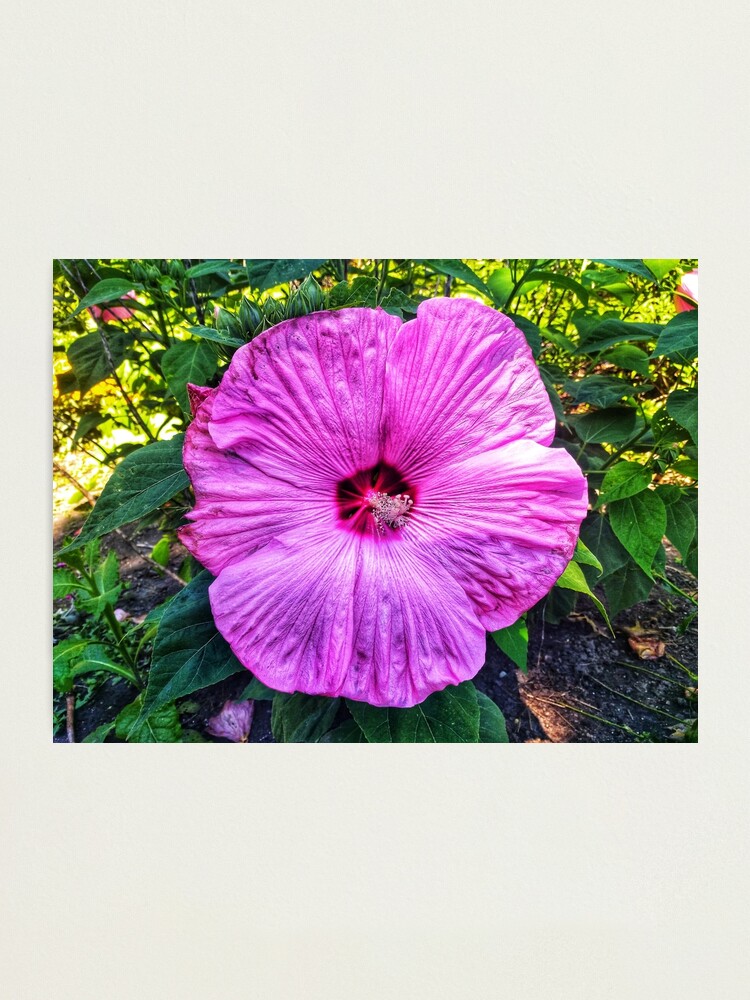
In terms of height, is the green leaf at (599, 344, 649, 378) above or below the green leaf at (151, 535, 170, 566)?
above

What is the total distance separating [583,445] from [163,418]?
0.84 metres

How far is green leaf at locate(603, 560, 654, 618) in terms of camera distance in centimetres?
136

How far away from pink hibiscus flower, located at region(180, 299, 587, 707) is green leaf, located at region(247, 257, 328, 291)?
20 centimetres

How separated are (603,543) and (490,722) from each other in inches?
14.9

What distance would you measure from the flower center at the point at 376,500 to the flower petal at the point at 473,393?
2.4 inches

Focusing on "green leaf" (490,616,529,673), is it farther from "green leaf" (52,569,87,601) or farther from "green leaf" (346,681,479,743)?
"green leaf" (52,569,87,601)

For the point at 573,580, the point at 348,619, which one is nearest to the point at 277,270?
the point at 348,619

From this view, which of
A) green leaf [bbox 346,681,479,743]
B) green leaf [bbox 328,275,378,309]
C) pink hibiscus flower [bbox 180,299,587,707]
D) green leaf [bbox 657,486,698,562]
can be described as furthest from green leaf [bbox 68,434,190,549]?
green leaf [bbox 657,486,698,562]

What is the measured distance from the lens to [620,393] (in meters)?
1.32

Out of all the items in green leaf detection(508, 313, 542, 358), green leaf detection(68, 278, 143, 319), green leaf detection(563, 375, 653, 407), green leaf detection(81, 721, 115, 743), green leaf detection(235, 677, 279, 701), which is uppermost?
green leaf detection(68, 278, 143, 319)

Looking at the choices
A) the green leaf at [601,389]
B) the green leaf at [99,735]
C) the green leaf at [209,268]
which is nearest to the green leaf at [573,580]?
the green leaf at [601,389]

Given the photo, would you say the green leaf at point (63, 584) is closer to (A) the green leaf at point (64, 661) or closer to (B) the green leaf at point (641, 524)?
(A) the green leaf at point (64, 661)
